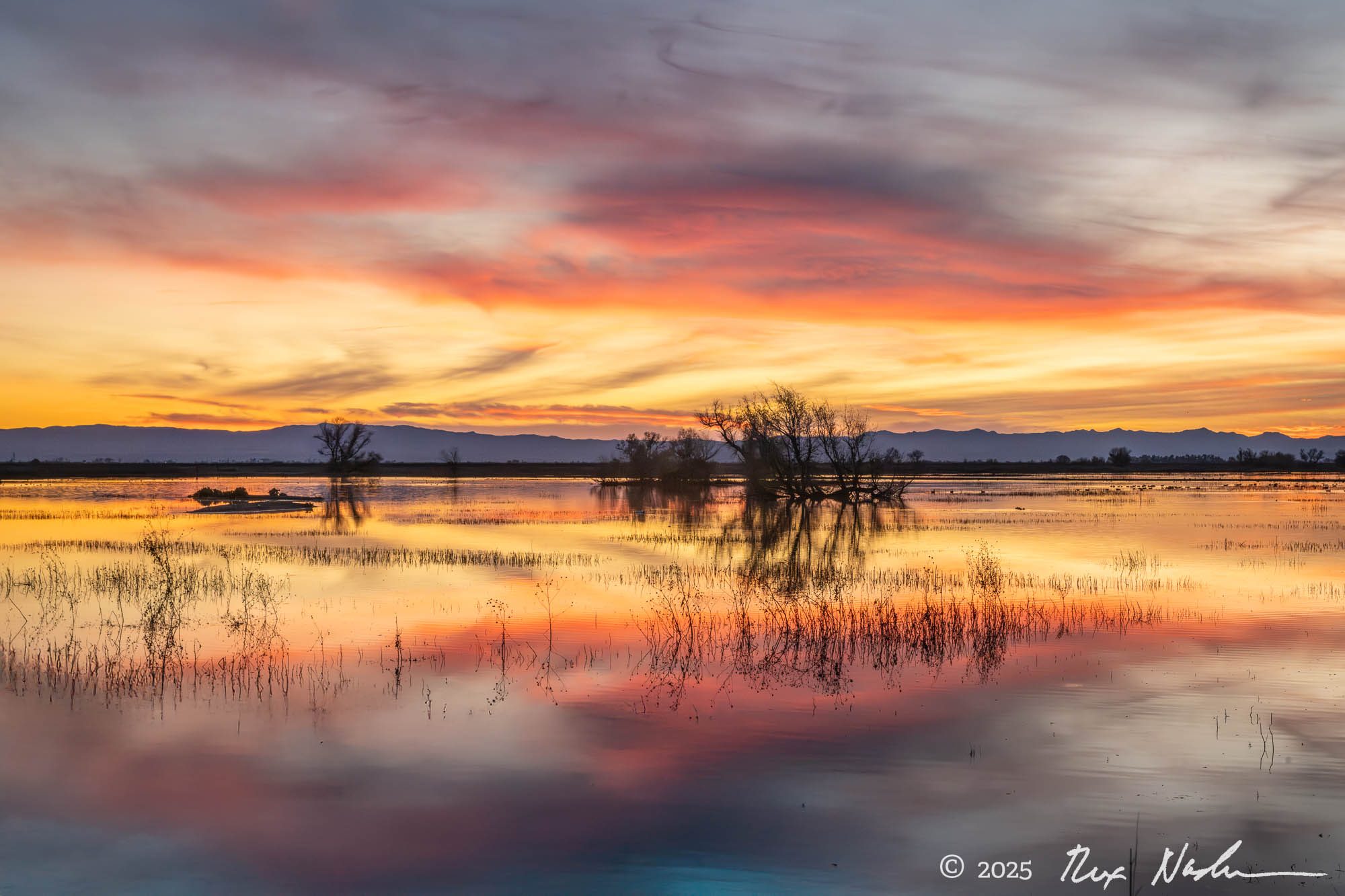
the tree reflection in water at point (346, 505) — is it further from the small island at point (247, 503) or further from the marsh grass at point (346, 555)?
the marsh grass at point (346, 555)

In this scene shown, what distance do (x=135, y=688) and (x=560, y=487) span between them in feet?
262

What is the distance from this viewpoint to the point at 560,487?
93562mm

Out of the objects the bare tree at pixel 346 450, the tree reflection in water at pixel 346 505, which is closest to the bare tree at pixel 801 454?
the tree reflection in water at pixel 346 505

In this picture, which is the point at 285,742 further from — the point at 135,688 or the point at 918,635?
the point at 918,635

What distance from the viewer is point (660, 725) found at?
1188 centimetres

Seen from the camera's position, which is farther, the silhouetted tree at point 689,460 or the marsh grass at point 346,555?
the silhouetted tree at point 689,460

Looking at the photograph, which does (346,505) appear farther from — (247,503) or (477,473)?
(477,473)

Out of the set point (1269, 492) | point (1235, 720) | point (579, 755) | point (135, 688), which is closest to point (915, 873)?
point (579, 755)

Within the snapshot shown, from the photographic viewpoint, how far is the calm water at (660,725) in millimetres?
8320
